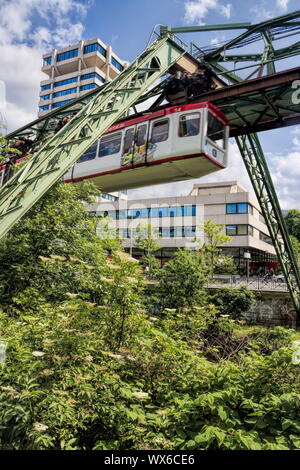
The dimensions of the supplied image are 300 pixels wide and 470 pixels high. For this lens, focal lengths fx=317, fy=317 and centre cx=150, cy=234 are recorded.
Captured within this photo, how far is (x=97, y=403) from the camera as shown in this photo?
326 centimetres

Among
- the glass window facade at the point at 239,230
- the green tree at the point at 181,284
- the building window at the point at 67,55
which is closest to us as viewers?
the green tree at the point at 181,284

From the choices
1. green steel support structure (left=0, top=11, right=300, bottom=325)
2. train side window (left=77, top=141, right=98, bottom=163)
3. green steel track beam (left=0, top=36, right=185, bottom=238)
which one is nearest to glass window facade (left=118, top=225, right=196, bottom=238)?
green steel support structure (left=0, top=11, right=300, bottom=325)

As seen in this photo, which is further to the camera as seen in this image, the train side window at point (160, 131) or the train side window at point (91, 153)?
the train side window at point (91, 153)

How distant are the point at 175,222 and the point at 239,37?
32.4m

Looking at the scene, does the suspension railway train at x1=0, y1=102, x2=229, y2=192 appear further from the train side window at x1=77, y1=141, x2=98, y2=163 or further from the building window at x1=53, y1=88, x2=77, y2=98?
the building window at x1=53, y1=88, x2=77, y2=98

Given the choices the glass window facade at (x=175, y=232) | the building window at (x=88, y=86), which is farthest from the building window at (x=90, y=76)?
the glass window facade at (x=175, y=232)

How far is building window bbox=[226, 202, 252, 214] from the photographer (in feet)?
132

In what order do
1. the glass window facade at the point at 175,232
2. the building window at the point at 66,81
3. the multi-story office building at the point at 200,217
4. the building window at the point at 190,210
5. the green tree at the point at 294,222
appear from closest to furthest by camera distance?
the multi-story office building at the point at 200,217 < the glass window facade at the point at 175,232 < the building window at the point at 190,210 < the green tree at the point at 294,222 < the building window at the point at 66,81

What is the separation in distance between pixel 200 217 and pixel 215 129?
33.7 metres

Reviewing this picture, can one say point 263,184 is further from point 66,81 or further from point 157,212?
point 66,81

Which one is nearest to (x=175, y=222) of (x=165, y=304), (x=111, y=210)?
(x=111, y=210)

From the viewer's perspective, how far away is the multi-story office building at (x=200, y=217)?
40.5 metres

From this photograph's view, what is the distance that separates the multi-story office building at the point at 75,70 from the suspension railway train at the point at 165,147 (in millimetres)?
58077

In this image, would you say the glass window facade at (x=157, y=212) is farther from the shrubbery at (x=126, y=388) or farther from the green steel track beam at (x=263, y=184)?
the shrubbery at (x=126, y=388)
